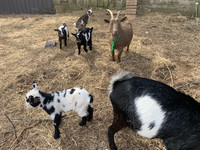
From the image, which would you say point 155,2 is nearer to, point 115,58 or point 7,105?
Answer: point 115,58

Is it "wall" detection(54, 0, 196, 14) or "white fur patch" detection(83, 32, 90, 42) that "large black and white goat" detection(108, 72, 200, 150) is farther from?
"wall" detection(54, 0, 196, 14)

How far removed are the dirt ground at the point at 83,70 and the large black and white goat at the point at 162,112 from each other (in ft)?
3.66

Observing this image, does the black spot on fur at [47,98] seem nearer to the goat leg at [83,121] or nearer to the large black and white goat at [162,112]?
the goat leg at [83,121]

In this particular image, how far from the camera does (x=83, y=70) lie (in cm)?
527

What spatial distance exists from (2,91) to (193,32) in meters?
7.92

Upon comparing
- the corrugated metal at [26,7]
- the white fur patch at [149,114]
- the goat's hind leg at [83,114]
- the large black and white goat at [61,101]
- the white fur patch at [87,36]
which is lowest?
the goat's hind leg at [83,114]

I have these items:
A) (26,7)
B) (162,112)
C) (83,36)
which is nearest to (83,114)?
(162,112)

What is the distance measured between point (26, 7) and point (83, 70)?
28.8ft

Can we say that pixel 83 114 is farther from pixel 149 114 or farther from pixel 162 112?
pixel 162 112

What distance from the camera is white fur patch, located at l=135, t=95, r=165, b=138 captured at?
2.14 metres

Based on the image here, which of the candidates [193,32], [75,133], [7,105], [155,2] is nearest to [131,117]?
[75,133]

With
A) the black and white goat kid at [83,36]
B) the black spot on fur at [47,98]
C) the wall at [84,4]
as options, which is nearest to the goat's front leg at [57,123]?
the black spot on fur at [47,98]

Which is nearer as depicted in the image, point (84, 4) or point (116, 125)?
point (116, 125)

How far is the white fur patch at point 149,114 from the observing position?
2143 mm
